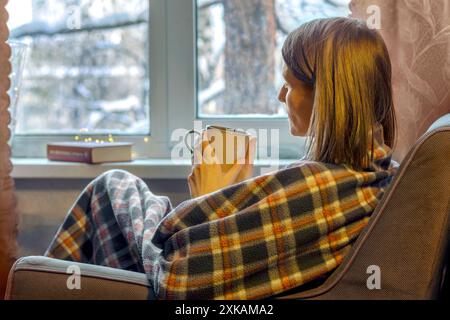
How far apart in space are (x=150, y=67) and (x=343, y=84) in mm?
1042

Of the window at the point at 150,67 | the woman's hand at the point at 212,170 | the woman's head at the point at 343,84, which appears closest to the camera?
the woman's head at the point at 343,84

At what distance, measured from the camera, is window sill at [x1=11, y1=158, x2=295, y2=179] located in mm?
1941

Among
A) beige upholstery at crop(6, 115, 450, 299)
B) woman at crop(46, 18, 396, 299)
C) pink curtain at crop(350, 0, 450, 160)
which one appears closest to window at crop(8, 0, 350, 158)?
pink curtain at crop(350, 0, 450, 160)

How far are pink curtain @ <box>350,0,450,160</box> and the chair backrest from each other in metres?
0.56

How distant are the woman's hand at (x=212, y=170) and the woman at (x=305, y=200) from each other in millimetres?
222

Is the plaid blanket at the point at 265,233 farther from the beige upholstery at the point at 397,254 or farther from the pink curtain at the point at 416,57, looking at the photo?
the pink curtain at the point at 416,57

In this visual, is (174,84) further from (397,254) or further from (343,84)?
(397,254)

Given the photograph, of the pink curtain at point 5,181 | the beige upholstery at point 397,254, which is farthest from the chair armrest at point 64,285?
the pink curtain at point 5,181

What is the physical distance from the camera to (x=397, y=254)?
3.44 ft

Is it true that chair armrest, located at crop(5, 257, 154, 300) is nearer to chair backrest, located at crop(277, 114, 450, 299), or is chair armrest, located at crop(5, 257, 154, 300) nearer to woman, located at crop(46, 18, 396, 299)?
woman, located at crop(46, 18, 396, 299)

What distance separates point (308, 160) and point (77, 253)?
2.08 feet

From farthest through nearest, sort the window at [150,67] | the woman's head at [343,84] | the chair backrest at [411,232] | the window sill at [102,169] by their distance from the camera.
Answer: the window at [150,67] → the window sill at [102,169] → the woman's head at [343,84] → the chair backrest at [411,232]

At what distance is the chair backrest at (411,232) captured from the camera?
1.03 m

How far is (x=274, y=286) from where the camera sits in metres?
1.12
